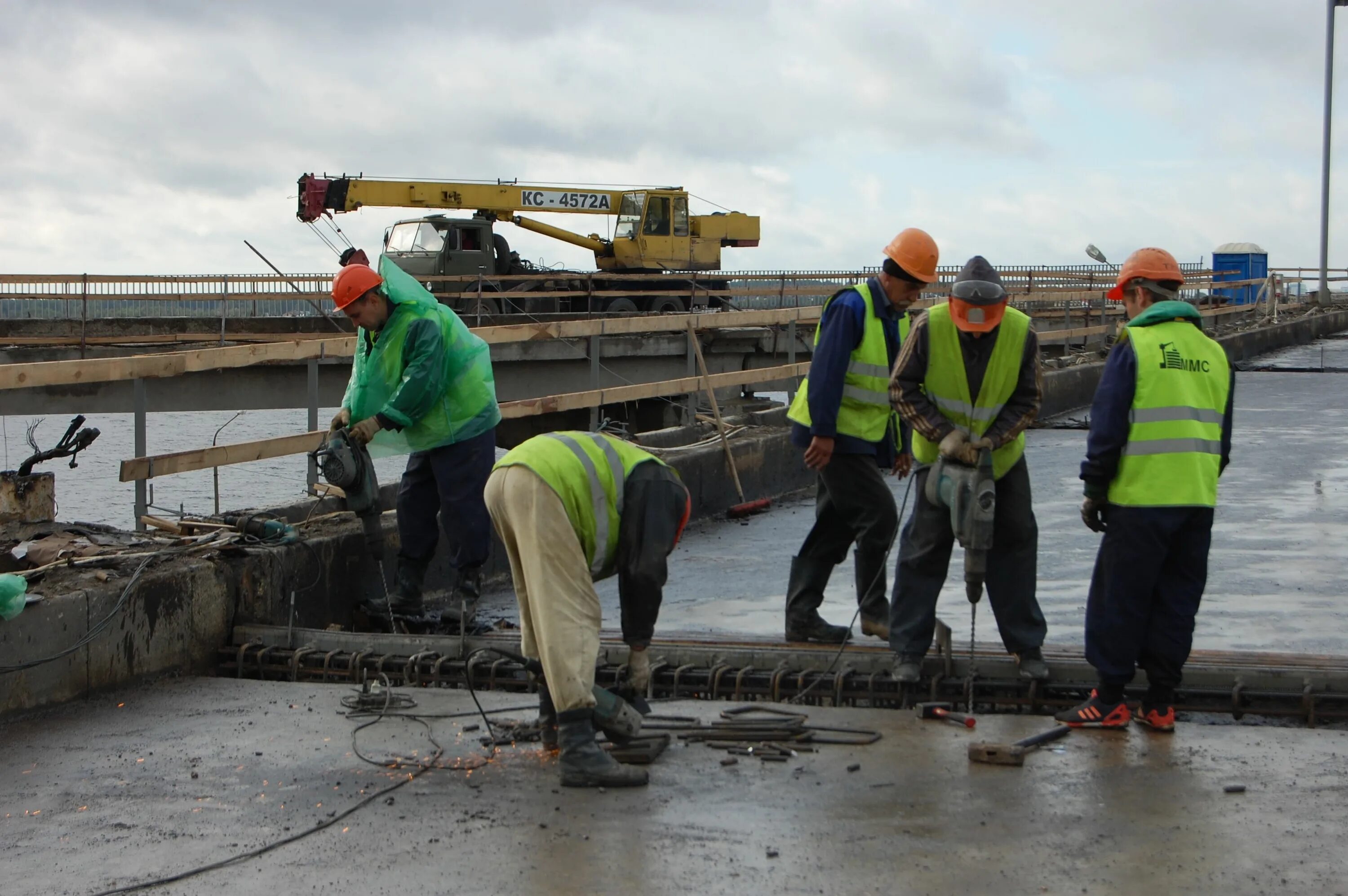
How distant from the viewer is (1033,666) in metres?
5.54

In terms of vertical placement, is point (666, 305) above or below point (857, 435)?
above

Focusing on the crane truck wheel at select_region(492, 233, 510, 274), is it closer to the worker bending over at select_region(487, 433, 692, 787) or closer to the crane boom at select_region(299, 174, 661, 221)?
the crane boom at select_region(299, 174, 661, 221)

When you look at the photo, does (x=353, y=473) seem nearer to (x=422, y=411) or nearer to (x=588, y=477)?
(x=422, y=411)

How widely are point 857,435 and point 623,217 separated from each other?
28.5 m

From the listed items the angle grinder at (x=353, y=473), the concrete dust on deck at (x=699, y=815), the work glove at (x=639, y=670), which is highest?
the angle grinder at (x=353, y=473)

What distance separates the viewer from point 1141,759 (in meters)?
4.69

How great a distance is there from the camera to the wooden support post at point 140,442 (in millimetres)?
7348

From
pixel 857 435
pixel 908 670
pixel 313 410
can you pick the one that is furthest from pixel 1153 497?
pixel 313 410

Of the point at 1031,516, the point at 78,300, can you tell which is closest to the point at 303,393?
the point at 78,300

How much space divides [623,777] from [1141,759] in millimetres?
1708

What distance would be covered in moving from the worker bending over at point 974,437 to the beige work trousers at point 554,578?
1551 millimetres

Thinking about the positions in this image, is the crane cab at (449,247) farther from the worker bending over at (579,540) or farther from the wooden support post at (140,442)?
the worker bending over at (579,540)

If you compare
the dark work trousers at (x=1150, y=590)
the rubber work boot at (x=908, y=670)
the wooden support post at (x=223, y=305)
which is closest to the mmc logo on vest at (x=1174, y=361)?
the dark work trousers at (x=1150, y=590)

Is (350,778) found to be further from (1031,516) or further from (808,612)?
(1031,516)
